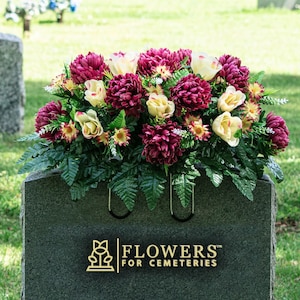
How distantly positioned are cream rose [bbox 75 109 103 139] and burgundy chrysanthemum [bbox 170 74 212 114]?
309mm

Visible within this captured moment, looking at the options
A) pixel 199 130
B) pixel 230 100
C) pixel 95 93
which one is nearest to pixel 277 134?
pixel 230 100

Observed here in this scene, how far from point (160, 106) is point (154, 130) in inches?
4.0

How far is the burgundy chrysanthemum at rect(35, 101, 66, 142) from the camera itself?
3.99 m

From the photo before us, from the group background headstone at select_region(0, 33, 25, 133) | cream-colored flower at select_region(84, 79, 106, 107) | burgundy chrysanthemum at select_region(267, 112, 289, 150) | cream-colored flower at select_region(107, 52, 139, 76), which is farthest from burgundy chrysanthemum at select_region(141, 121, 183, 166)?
background headstone at select_region(0, 33, 25, 133)

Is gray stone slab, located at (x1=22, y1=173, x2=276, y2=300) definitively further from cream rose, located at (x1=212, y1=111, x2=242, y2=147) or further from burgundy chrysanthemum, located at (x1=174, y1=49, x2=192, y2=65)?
burgundy chrysanthemum, located at (x1=174, y1=49, x2=192, y2=65)

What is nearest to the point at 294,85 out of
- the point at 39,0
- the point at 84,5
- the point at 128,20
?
the point at 39,0

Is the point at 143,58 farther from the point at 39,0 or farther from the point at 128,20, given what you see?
the point at 128,20

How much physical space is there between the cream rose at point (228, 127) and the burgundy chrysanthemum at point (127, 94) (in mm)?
311

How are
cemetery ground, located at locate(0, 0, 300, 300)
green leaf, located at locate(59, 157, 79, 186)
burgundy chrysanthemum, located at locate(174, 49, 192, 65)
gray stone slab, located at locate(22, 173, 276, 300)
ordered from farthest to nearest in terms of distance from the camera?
cemetery ground, located at locate(0, 0, 300, 300) → burgundy chrysanthemum, located at locate(174, 49, 192, 65) → gray stone slab, located at locate(22, 173, 276, 300) → green leaf, located at locate(59, 157, 79, 186)

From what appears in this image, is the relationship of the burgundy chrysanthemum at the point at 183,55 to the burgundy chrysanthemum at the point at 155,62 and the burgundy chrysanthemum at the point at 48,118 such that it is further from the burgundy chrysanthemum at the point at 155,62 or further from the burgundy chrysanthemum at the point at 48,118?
the burgundy chrysanthemum at the point at 48,118

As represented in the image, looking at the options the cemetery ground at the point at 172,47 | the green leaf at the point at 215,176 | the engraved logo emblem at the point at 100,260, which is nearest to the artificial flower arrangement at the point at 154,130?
the green leaf at the point at 215,176

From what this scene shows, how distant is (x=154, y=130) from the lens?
3.83 meters

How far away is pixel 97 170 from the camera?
394cm

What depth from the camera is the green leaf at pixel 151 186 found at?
3.88 m
